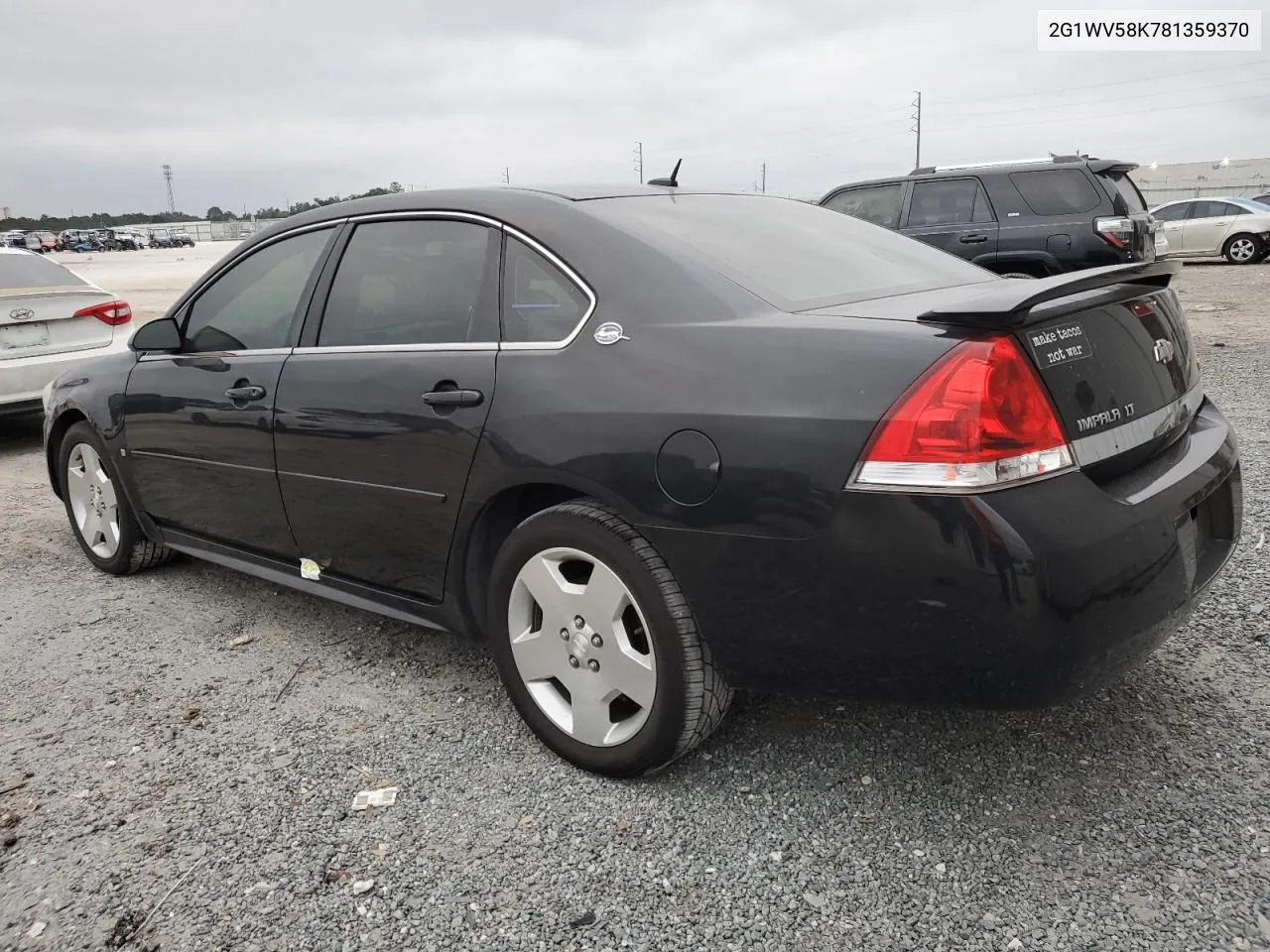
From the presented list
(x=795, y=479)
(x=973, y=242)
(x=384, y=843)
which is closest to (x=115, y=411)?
(x=384, y=843)

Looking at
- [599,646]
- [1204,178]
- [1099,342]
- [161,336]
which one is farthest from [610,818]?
[1204,178]

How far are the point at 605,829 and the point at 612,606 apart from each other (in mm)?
537

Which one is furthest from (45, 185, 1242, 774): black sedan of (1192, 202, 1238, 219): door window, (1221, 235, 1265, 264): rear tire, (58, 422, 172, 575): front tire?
(1192, 202, 1238, 219): door window

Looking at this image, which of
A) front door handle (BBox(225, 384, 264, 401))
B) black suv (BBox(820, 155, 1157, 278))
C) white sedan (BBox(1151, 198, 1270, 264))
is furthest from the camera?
white sedan (BBox(1151, 198, 1270, 264))

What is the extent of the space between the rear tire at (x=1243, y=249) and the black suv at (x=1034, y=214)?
43.1ft

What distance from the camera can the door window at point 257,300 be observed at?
3369 millimetres

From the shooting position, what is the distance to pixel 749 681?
7.52ft

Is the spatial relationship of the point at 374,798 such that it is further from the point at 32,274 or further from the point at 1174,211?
the point at 1174,211

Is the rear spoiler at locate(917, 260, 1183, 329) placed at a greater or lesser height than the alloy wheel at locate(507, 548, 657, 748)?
greater

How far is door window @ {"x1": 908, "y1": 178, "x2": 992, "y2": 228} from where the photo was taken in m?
9.50

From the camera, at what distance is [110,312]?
7.55 metres

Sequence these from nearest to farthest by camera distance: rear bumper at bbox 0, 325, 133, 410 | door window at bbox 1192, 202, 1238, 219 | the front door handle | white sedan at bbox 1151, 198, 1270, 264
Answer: the front door handle
rear bumper at bbox 0, 325, 133, 410
white sedan at bbox 1151, 198, 1270, 264
door window at bbox 1192, 202, 1238, 219

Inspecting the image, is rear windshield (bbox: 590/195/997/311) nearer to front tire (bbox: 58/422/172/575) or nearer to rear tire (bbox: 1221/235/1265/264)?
front tire (bbox: 58/422/172/575)

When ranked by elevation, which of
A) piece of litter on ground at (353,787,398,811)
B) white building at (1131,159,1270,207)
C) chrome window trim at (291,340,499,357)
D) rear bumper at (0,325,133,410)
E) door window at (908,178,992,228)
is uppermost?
white building at (1131,159,1270,207)
